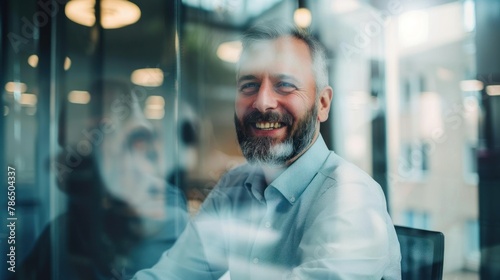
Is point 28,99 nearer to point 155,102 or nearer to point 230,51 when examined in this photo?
point 155,102

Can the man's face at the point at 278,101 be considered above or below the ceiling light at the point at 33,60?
below

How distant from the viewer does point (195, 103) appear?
1.64 metres

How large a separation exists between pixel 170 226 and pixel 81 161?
491 millimetres

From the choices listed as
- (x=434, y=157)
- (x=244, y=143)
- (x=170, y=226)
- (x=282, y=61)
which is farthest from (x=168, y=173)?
(x=434, y=157)

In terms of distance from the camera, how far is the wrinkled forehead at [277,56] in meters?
1.44

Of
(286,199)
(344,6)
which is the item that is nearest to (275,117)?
(286,199)

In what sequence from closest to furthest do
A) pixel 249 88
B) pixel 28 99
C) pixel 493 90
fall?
1. pixel 493 90
2. pixel 249 88
3. pixel 28 99

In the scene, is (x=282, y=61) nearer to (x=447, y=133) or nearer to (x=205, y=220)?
(x=447, y=133)

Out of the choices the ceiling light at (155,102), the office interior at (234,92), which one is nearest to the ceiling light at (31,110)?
the office interior at (234,92)

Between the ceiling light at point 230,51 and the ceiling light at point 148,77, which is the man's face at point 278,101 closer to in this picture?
the ceiling light at point 230,51

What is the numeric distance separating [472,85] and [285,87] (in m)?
0.57

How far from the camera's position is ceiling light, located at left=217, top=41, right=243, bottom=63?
5.11 feet

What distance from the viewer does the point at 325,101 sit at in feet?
4.62

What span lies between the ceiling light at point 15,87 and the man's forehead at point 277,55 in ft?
3.33
